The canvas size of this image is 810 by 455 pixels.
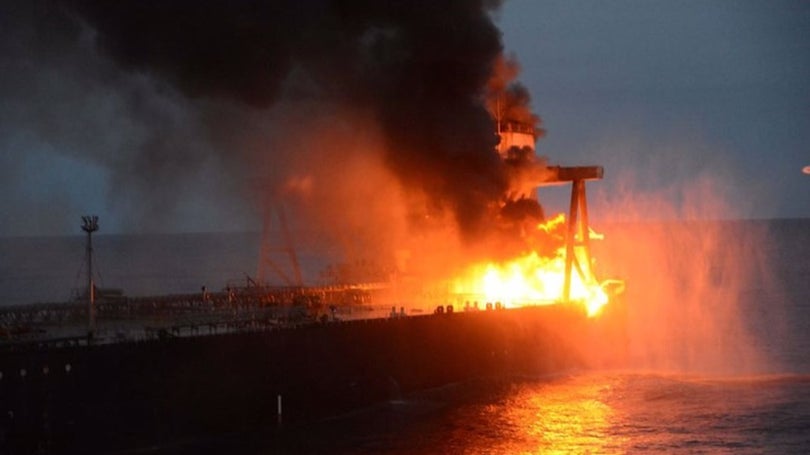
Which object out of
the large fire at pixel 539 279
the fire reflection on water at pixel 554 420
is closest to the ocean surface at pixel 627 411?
the fire reflection on water at pixel 554 420

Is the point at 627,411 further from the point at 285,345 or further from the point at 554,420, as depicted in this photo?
the point at 285,345

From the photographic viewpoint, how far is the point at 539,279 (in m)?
68.4

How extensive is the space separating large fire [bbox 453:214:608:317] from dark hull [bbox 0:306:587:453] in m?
7.72

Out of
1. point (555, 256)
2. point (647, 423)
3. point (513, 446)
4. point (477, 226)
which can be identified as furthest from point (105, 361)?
point (555, 256)

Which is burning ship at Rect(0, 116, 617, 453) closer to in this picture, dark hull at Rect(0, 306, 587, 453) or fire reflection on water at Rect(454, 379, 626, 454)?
dark hull at Rect(0, 306, 587, 453)

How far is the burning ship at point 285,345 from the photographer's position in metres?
35.7

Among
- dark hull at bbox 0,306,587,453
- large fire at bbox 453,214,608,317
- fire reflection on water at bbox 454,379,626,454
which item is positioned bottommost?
fire reflection on water at bbox 454,379,626,454

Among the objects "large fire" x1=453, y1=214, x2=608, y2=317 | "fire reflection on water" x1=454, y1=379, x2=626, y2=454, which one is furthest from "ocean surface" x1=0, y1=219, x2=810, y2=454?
"large fire" x1=453, y1=214, x2=608, y2=317

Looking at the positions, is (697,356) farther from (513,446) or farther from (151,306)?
(151,306)

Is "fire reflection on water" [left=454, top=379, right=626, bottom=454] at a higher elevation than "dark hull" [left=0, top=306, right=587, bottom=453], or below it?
below

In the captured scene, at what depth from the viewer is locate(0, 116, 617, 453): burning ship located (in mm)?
35656

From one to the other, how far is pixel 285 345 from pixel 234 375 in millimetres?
3461

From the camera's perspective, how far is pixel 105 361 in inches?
1446

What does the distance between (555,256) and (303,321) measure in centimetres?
2571
